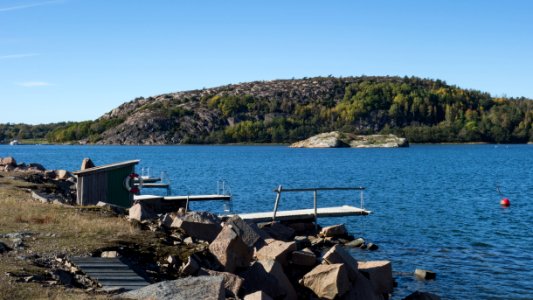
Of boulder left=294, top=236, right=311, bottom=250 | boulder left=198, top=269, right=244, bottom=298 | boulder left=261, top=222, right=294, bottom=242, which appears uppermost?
boulder left=198, top=269, right=244, bottom=298

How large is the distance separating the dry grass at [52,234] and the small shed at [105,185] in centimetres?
218

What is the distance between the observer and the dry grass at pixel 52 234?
10.5 metres

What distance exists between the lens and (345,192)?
5553 centimetres

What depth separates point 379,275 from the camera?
18.2 m

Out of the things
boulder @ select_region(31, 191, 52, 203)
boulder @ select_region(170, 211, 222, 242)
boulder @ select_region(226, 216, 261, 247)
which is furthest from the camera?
boulder @ select_region(31, 191, 52, 203)

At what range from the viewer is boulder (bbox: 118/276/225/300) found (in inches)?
407

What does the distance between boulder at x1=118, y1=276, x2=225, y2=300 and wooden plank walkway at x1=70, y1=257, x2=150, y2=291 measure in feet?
2.59

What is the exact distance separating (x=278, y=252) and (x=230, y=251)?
2220 mm

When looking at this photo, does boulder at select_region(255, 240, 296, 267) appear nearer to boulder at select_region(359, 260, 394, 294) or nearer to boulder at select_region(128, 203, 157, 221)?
boulder at select_region(359, 260, 394, 294)

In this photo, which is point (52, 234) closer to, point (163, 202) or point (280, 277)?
point (280, 277)

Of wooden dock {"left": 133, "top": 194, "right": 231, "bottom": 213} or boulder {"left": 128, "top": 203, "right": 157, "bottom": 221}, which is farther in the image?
wooden dock {"left": 133, "top": 194, "right": 231, "bottom": 213}

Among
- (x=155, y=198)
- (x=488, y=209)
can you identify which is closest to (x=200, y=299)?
(x=155, y=198)

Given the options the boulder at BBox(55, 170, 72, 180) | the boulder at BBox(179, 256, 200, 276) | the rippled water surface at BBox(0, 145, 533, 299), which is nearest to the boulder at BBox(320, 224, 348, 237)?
the rippled water surface at BBox(0, 145, 533, 299)

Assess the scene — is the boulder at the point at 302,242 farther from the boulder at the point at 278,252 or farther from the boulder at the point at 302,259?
the boulder at the point at 278,252
